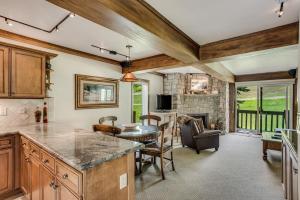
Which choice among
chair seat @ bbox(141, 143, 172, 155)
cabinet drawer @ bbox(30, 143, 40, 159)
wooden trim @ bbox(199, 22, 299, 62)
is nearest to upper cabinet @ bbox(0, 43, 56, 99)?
cabinet drawer @ bbox(30, 143, 40, 159)

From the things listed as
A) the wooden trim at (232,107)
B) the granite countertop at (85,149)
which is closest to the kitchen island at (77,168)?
the granite countertop at (85,149)

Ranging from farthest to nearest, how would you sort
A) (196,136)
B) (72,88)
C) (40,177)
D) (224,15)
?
(196,136), (72,88), (224,15), (40,177)

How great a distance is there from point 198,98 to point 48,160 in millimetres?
6569

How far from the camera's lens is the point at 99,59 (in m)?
4.32

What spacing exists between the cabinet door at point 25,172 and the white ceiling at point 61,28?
1802 millimetres

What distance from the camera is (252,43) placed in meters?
2.79

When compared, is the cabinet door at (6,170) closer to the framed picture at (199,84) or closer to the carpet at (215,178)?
the carpet at (215,178)

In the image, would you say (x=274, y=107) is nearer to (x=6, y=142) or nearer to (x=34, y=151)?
(x=34, y=151)

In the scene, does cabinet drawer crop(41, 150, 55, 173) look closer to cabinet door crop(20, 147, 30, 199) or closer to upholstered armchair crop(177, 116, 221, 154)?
cabinet door crop(20, 147, 30, 199)

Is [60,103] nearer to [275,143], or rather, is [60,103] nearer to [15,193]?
[15,193]

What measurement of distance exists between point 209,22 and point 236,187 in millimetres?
2599

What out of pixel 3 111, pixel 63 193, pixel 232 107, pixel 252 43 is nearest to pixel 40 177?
pixel 63 193

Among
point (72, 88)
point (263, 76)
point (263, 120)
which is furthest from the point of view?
point (263, 120)

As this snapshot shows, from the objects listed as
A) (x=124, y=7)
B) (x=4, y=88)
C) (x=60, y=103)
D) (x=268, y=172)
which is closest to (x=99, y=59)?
(x=60, y=103)
